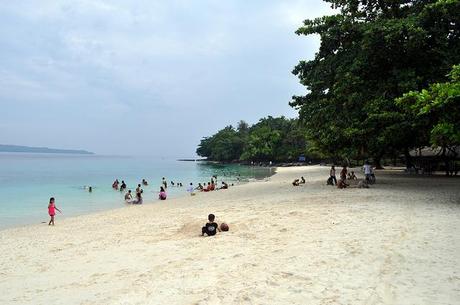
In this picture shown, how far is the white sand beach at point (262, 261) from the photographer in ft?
21.1

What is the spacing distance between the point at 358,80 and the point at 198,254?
1602cm

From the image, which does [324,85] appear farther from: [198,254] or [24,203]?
[24,203]

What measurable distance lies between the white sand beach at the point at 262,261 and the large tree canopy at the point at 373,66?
7606mm

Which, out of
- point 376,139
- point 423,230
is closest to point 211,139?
point 376,139

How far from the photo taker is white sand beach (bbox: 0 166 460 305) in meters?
6.44

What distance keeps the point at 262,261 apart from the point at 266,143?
89.5 metres

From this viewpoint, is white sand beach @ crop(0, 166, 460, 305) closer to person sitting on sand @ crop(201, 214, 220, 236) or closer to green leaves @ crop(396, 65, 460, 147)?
person sitting on sand @ crop(201, 214, 220, 236)

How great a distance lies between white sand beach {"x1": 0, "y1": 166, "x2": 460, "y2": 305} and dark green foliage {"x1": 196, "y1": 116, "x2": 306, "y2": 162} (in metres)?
67.1

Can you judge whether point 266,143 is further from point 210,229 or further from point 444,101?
point 210,229

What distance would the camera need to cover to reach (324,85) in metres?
24.1

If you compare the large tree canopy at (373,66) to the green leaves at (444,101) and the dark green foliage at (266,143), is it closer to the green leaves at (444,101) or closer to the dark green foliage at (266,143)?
the green leaves at (444,101)

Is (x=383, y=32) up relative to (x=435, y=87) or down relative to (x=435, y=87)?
up

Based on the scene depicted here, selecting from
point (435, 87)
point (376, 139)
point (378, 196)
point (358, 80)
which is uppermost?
point (358, 80)

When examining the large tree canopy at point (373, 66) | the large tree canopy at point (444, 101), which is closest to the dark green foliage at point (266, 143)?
the large tree canopy at point (373, 66)
